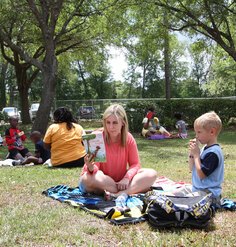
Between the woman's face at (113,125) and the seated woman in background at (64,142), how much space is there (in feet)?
9.18

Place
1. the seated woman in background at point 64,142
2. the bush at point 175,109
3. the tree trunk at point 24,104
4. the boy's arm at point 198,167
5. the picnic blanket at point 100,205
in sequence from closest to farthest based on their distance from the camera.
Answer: the picnic blanket at point 100,205, the boy's arm at point 198,167, the seated woman in background at point 64,142, the bush at point 175,109, the tree trunk at point 24,104

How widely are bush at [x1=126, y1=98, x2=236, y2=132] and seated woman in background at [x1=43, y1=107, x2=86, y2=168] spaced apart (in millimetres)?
10465

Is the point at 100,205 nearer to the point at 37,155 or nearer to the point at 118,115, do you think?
the point at 118,115

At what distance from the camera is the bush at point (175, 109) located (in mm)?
18391

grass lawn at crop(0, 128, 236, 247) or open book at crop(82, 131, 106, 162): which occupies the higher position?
open book at crop(82, 131, 106, 162)

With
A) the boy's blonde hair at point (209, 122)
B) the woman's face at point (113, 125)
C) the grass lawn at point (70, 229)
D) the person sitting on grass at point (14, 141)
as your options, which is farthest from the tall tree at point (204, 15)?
the boy's blonde hair at point (209, 122)

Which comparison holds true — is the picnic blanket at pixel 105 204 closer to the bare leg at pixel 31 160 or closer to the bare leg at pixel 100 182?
the bare leg at pixel 100 182

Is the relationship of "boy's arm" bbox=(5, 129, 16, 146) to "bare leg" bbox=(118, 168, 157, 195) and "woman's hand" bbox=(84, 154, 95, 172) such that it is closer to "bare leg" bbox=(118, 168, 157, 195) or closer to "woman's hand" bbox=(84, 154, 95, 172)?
"woman's hand" bbox=(84, 154, 95, 172)

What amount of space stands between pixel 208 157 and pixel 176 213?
2.97 feet

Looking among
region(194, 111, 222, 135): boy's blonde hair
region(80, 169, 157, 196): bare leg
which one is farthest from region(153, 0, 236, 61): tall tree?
region(194, 111, 222, 135): boy's blonde hair

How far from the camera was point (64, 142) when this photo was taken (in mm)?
7672

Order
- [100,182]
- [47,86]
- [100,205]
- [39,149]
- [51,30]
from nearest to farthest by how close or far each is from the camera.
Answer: [100,205]
[100,182]
[39,149]
[51,30]
[47,86]

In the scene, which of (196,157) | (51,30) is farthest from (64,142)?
(51,30)

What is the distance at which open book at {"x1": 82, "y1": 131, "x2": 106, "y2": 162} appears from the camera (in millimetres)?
4680
